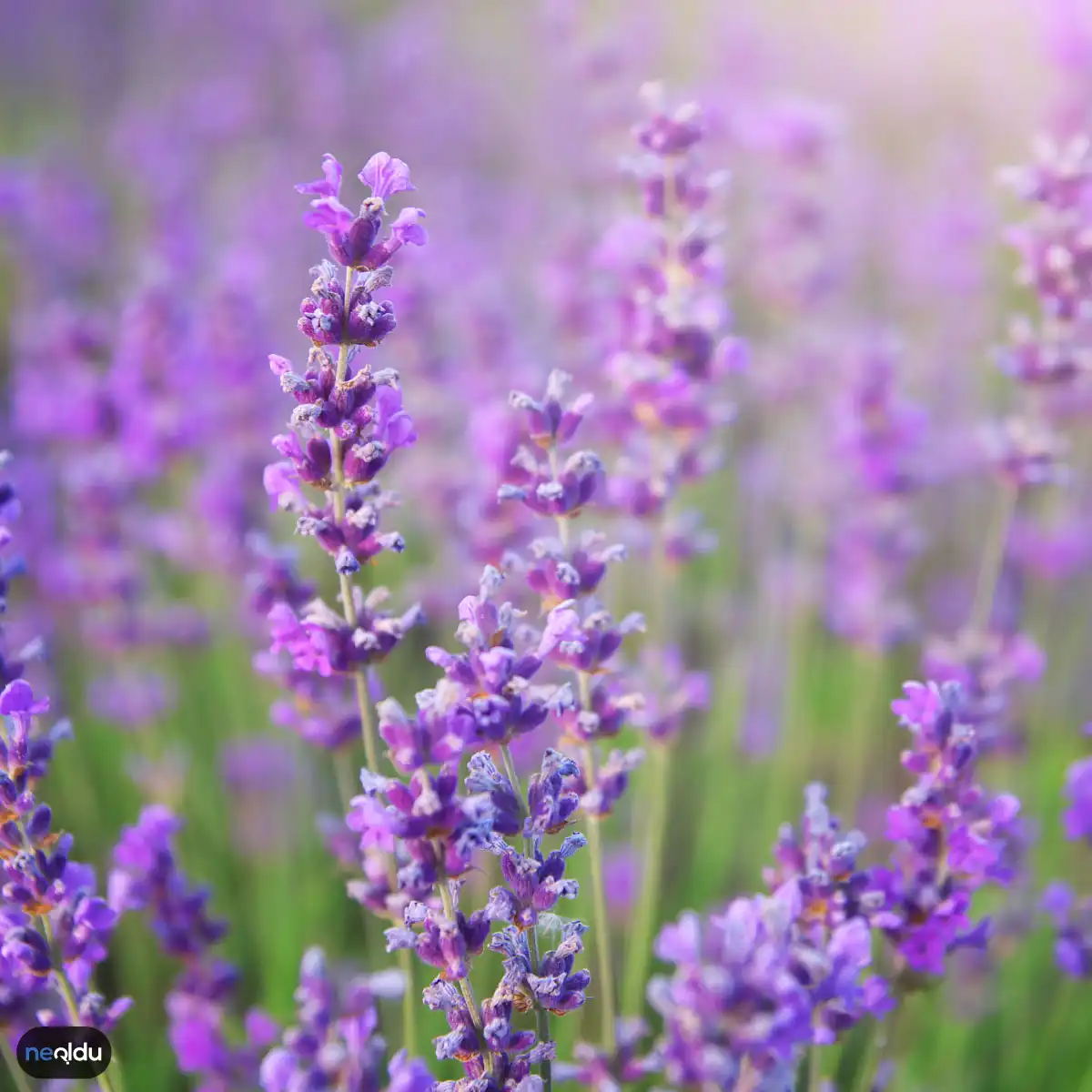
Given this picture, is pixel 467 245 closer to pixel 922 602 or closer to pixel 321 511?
pixel 922 602

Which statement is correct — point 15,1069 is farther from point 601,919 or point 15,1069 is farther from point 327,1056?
point 601,919

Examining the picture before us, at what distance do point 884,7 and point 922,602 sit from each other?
2667mm

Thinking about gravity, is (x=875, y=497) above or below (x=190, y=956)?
above

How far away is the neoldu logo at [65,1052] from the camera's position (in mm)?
1263

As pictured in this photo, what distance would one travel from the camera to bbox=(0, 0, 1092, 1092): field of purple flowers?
1.14m

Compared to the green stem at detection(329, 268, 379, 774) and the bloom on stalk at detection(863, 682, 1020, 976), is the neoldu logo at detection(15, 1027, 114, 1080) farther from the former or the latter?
the bloom on stalk at detection(863, 682, 1020, 976)

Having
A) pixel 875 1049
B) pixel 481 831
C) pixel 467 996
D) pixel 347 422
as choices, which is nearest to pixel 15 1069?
pixel 467 996

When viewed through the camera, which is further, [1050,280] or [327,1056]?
[1050,280]

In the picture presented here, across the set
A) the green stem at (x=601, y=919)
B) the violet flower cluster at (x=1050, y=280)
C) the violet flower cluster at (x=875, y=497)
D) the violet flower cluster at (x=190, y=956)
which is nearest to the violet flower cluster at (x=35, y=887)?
the violet flower cluster at (x=190, y=956)

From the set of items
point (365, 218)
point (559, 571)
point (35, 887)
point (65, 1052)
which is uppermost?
point (365, 218)

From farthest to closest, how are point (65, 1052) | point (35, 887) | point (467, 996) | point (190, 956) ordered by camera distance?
point (190, 956) < point (65, 1052) < point (35, 887) < point (467, 996)

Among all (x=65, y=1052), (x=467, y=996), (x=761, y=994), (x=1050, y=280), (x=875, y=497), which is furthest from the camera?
(x=875, y=497)

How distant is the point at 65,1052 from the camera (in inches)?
50.6

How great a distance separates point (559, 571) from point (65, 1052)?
0.77 m
